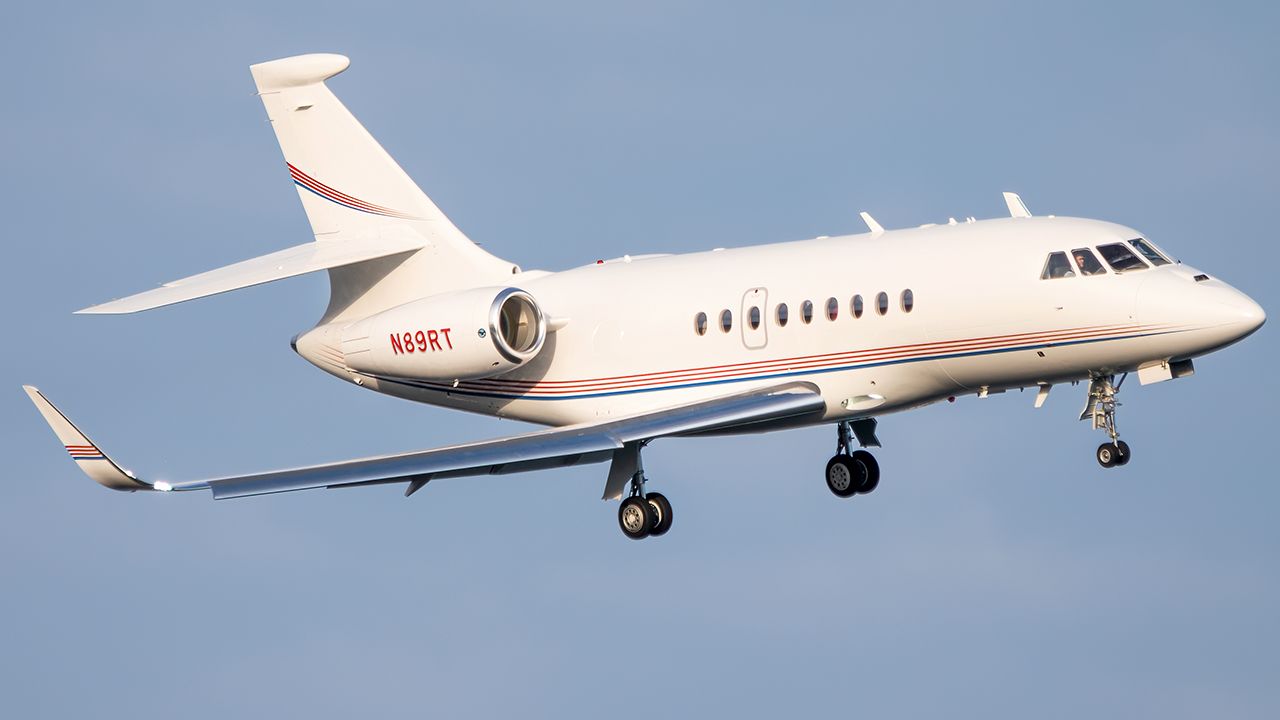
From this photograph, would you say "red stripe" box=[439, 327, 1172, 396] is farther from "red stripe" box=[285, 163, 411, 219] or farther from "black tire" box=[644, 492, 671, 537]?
"red stripe" box=[285, 163, 411, 219]

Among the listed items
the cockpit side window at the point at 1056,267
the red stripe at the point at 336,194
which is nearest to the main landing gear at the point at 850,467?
the cockpit side window at the point at 1056,267

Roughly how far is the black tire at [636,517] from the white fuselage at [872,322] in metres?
1.73

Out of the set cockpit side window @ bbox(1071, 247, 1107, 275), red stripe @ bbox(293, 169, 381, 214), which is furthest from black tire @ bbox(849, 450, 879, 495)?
red stripe @ bbox(293, 169, 381, 214)

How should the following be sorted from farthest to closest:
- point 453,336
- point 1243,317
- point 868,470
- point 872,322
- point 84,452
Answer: point 868,470, point 453,336, point 872,322, point 84,452, point 1243,317

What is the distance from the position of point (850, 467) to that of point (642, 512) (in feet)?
14.0

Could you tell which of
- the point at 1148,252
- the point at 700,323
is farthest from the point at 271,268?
the point at 1148,252

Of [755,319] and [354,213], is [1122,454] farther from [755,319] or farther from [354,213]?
[354,213]

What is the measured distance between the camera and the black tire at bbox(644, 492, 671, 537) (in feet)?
106

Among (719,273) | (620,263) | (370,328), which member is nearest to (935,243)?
(719,273)

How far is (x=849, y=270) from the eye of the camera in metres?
31.6

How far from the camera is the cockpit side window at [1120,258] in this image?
3019 centimetres

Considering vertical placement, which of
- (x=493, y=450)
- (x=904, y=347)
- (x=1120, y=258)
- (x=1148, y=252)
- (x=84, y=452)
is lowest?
(x=84, y=452)

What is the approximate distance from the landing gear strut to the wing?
0.26m

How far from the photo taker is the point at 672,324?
109ft
